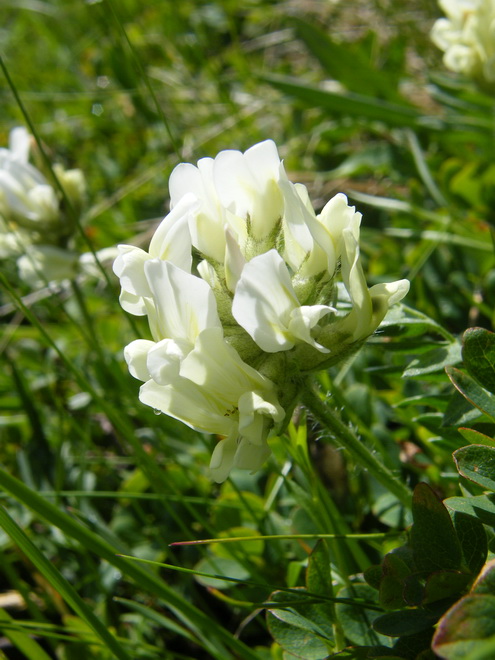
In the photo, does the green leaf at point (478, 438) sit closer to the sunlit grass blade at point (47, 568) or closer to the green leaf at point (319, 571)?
the green leaf at point (319, 571)

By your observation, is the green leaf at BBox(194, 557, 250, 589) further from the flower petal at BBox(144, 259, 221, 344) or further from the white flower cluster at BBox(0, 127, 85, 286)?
the white flower cluster at BBox(0, 127, 85, 286)

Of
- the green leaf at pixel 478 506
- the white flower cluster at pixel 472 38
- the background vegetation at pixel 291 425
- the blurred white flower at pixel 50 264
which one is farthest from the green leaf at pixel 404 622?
the blurred white flower at pixel 50 264

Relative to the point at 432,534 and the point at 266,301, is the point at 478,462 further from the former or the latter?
the point at 266,301

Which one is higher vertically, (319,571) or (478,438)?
(478,438)

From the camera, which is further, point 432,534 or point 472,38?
point 472,38

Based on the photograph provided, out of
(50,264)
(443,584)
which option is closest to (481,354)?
(443,584)

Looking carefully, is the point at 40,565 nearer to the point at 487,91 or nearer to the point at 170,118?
the point at 487,91
